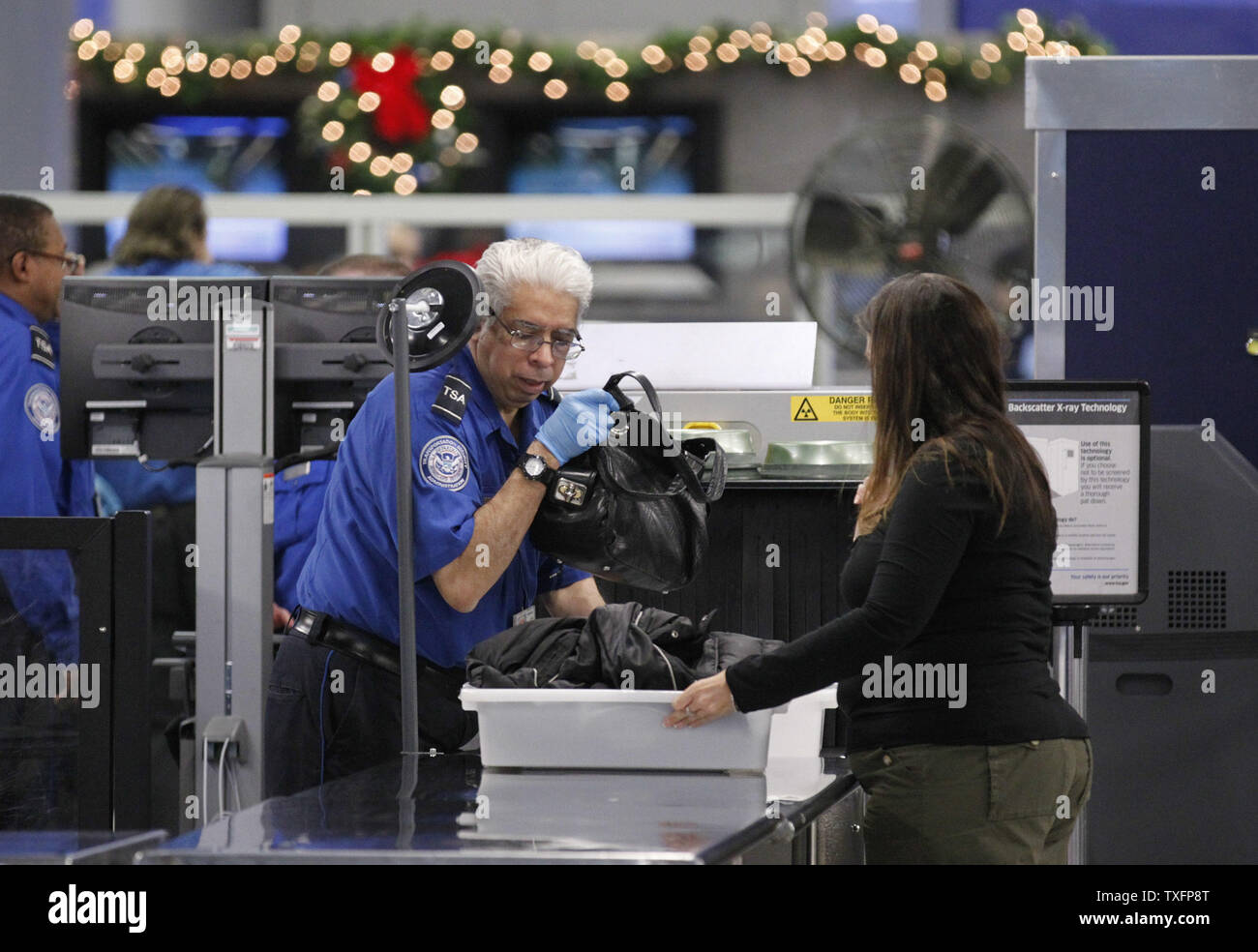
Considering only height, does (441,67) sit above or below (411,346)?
above

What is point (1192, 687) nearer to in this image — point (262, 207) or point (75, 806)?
point (75, 806)

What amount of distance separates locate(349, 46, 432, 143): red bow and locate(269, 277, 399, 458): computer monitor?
12.1 feet

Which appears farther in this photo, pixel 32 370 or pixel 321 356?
pixel 32 370

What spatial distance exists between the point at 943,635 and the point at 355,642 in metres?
0.97

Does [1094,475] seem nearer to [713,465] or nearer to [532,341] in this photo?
[713,465]

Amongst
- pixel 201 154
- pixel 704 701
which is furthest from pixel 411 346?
pixel 201 154

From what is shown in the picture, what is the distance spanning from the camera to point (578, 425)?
242cm

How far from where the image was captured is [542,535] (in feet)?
8.13

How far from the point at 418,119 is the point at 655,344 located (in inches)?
149

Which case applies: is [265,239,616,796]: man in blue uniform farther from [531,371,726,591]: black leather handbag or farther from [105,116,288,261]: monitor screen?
[105,116,288,261]: monitor screen

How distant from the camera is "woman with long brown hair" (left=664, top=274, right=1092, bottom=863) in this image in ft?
6.90

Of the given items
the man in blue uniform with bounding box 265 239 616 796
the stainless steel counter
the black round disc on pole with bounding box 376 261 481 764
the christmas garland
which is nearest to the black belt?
the man in blue uniform with bounding box 265 239 616 796
